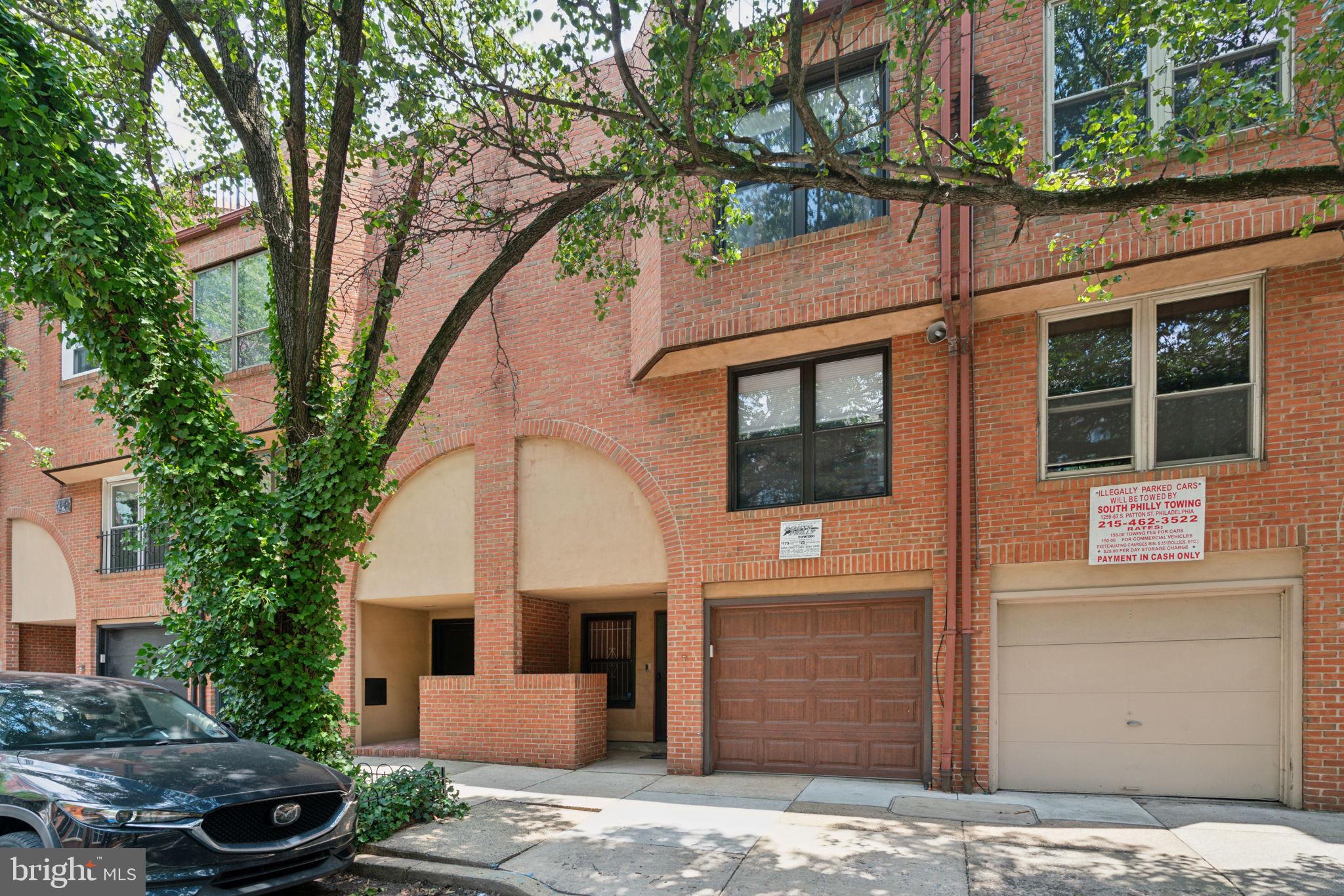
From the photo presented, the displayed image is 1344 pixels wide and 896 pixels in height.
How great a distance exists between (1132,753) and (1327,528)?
109 inches

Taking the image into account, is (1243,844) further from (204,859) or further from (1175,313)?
(204,859)

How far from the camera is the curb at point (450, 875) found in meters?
6.19

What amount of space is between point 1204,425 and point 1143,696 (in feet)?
8.93

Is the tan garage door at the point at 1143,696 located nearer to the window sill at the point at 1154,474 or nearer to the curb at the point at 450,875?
the window sill at the point at 1154,474

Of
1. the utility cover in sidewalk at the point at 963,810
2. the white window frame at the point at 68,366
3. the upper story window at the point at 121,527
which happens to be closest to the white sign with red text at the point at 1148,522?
the utility cover in sidewalk at the point at 963,810

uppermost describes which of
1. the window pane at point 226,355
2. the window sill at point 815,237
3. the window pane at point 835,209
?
the window pane at point 835,209

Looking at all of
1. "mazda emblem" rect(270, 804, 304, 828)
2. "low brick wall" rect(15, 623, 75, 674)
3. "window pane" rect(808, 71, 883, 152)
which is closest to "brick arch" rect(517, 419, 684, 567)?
"window pane" rect(808, 71, 883, 152)

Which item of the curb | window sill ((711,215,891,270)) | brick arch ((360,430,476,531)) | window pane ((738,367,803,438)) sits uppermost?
window sill ((711,215,891,270))

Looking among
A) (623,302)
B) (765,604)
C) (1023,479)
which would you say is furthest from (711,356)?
(1023,479)

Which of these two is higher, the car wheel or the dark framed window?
the car wheel

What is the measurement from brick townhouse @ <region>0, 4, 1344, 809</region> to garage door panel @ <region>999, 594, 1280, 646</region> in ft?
0.08

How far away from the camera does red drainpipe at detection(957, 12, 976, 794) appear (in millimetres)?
8883

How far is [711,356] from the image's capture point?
10.5m

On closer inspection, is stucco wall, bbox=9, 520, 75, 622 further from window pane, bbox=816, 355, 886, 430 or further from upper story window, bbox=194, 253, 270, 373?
window pane, bbox=816, 355, 886, 430
